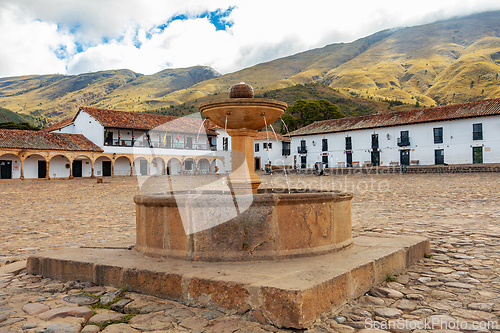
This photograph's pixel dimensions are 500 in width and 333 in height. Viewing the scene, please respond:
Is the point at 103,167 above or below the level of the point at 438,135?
below

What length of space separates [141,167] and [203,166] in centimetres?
780

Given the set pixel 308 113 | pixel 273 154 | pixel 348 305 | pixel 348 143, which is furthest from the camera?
pixel 308 113

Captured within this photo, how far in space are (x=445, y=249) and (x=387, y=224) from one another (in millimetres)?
2036

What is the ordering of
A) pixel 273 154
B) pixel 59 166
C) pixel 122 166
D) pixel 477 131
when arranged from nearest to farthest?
pixel 477 131 < pixel 59 166 < pixel 122 166 < pixel 273 154

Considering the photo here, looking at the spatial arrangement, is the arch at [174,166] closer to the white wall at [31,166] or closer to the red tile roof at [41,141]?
the red tile roof at [41,141]

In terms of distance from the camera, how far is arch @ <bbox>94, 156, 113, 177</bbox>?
33.3m

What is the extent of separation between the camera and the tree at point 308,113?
49719mm

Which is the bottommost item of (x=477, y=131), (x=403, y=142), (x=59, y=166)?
(x=59, y=166)

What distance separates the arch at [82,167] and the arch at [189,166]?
33.2ft

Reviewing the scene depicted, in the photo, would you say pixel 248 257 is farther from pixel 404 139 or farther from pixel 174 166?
pixel 174 166


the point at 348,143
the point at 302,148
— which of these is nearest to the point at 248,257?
the point at 348,143

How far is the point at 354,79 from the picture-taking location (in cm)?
11738

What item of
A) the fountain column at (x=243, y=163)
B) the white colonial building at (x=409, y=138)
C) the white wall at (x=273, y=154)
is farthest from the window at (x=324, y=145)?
the fountain column at (x=243, y=163)

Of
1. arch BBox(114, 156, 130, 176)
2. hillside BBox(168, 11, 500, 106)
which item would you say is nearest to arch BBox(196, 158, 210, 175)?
arch BBox(114, 156, 130, 176)
